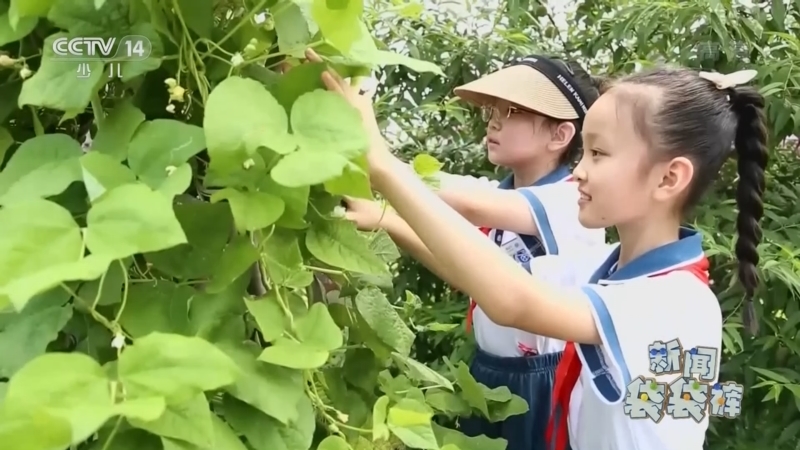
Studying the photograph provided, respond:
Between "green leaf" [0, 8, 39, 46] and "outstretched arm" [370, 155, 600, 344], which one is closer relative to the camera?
"green leaf" [0, 8, 39, 46]

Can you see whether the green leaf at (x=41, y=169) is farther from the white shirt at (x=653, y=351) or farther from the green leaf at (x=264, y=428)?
the white shirt at (x=653, y=351)

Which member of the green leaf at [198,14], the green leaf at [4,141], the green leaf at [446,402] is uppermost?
the green leaf at [198,14]

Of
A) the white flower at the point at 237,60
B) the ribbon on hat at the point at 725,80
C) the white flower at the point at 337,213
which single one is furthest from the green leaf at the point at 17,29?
the ribbon on hat at the point at 725,80

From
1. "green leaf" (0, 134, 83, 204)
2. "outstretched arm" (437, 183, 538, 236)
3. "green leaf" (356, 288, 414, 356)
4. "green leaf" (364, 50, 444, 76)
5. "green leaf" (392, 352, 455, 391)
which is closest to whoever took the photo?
"green leaf" (0, 134, 83, 204)

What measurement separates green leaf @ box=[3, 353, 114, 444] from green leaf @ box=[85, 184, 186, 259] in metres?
0.05

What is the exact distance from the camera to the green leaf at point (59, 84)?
0.41 m

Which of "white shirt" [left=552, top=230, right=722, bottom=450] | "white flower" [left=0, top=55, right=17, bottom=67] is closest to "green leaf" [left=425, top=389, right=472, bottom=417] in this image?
"white shirt" [left=552, top=230, right=722, bottom=450]

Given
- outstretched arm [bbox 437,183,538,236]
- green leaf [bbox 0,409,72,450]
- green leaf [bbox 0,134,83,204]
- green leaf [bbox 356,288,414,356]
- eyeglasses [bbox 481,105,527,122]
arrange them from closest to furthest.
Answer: green leaf [bbox 0,409,72,450], green leaf [bbox 0,134,83,204], green leaf [bbox 356,288,414,356], outstretched arm [bbox 437,183,538,236], eyeglasses [bbox 481,105,527,122]

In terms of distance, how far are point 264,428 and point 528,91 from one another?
78 centimetres

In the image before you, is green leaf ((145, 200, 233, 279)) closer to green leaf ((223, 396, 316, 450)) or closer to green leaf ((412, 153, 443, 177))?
green leaf ((223, 396, 316, 450))

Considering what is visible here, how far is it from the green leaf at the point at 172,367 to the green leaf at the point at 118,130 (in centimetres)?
13

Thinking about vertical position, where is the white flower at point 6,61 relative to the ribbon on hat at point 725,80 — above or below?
above

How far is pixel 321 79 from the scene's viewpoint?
47 centimetres

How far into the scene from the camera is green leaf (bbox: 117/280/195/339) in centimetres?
40
